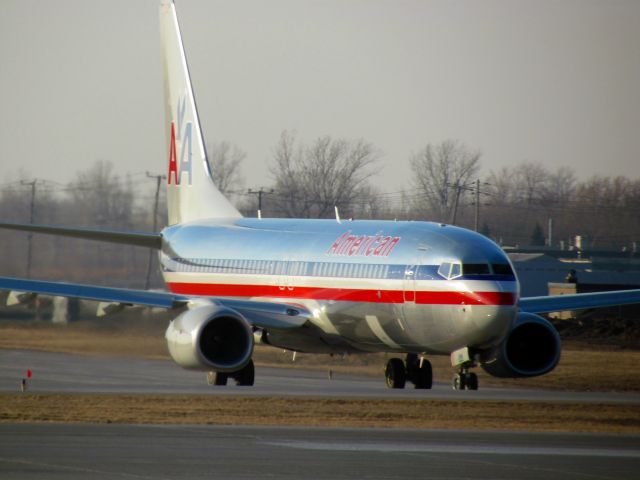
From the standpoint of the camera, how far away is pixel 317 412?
32.2 meters

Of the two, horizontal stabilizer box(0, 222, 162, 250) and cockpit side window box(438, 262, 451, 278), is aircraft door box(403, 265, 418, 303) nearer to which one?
cockpit side window box(438, 262, 451, 278)

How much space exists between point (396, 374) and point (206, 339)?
5.21 m

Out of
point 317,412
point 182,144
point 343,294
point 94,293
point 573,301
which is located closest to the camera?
point 317,412

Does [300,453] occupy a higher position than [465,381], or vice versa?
[465,381]

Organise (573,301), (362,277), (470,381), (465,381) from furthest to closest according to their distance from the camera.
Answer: (573,301), (362,277), (470,381), (465,381)

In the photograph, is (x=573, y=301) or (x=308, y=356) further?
(x=308, y=356)

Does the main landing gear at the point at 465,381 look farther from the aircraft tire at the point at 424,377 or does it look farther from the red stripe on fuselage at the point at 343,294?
the red stripe on fuselage at the point at 343,294

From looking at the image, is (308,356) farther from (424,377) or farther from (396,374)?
(424,377)

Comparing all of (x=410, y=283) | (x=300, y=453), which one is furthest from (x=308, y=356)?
(x=300, y=453)

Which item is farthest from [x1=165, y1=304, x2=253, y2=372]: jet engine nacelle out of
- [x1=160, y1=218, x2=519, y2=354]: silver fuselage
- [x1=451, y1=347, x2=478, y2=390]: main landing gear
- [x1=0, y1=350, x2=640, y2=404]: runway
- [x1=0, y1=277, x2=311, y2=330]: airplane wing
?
[x1=451, y1=347, x2=478, y2=390]: main landing gear

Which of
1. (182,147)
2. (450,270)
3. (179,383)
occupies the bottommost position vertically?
(179,383)

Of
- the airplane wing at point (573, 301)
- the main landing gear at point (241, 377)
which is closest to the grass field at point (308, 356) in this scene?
the airplane wing at point (573, 301)

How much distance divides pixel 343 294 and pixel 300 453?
1512 cm

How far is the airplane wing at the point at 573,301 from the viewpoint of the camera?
132 feet
